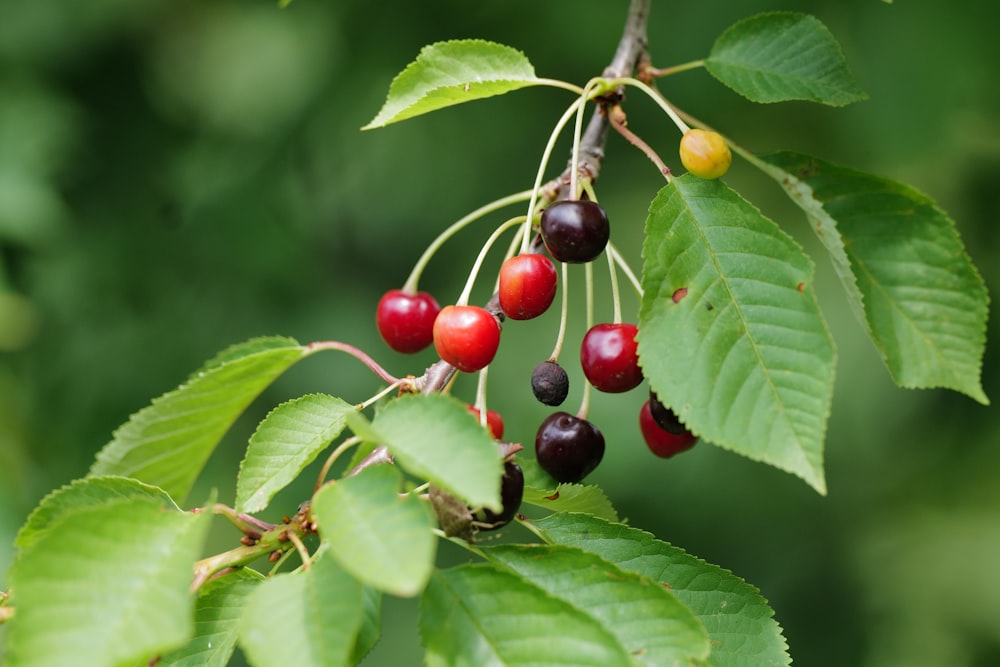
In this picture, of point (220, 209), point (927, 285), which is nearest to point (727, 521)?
point (927, 285)

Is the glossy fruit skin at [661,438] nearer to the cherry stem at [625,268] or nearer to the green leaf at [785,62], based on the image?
the cherry stem at [625,268]

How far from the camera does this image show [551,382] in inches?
67.9

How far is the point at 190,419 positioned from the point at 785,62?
1.33m

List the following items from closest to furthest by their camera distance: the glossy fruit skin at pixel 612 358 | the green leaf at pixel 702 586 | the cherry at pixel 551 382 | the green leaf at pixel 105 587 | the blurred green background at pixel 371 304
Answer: the green leaf at pixel 105 587 < the green leaf at pixel 702 586 < the glossy fruit skin at pixel 612 358 < the cherry at pixel 551 382 < the blurred green background at pixel 371 304

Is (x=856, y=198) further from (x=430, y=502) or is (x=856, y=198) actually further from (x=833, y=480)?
(x=833, y=480)

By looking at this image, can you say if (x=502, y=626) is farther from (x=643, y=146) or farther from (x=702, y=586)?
(x=643, y=146)

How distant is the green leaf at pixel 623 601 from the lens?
1248mm

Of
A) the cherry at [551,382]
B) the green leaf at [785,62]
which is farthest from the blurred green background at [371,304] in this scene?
the cherry at [551,382]

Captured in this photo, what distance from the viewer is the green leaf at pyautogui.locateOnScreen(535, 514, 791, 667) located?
149 cm

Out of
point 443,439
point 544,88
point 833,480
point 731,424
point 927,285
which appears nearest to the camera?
point 443,439

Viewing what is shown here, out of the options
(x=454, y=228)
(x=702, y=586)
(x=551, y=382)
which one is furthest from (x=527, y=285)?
(x=702, y=586)

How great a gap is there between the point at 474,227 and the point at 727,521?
1566 millimetres

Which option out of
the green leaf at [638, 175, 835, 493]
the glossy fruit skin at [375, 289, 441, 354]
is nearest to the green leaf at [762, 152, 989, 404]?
the green leaf at [638, 175, 835, 493]

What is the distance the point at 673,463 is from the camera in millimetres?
3324
